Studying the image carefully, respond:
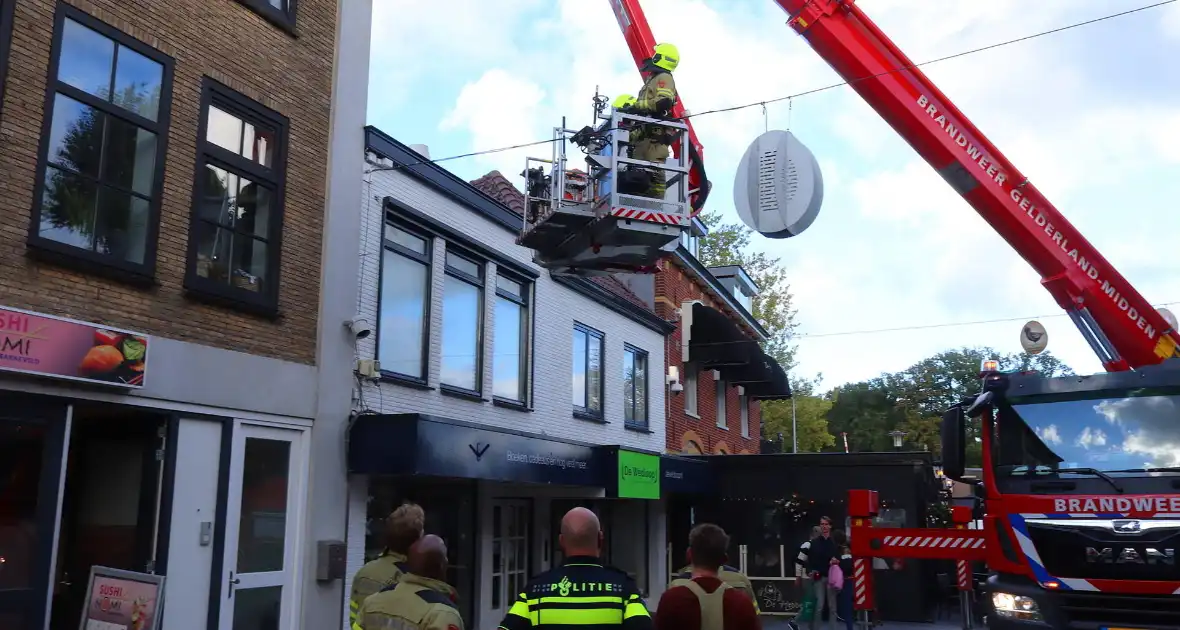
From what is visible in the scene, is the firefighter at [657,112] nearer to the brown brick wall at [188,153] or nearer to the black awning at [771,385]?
the brown brick wall at [188,153]

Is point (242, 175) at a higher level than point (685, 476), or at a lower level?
higher

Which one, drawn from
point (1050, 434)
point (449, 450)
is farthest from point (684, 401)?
point (1050, 434)

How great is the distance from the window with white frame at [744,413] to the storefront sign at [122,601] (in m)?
22.0

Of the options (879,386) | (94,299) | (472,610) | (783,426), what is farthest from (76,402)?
(879,386)

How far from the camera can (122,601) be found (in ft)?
24.2

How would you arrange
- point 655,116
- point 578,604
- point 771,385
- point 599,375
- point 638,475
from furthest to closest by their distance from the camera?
point 771,385, point 599,375, point 638,475, point 655,116, point 578,604

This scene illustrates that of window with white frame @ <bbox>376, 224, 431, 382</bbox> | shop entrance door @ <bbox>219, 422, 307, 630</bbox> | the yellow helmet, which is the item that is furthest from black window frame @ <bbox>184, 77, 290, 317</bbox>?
the yellow helmet

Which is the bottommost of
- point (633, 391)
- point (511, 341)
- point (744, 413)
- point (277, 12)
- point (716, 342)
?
point (633, 391)

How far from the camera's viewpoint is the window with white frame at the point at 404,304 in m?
12.2

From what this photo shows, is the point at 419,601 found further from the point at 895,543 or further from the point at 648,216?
the point at 895,543

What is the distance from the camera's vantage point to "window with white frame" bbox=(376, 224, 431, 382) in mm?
12152

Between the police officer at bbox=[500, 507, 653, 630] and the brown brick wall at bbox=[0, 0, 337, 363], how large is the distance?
5.66m

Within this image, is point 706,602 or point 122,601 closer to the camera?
point 706,602

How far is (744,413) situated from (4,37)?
2328 cm
